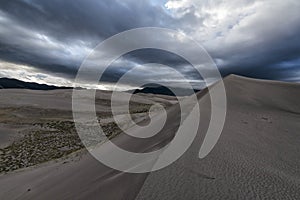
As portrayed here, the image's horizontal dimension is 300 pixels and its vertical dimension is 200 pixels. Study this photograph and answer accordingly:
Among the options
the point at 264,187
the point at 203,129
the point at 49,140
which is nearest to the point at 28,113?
the point at 49,140

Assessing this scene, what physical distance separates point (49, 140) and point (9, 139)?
3.64 metres

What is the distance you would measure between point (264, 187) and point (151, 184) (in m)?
1.20

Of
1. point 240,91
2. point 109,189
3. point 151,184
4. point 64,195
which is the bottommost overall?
point 64,195

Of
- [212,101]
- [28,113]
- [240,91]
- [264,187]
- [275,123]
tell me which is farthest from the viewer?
[28,113]

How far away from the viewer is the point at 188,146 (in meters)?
4.06

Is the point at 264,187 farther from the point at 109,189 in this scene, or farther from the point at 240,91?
the point at 240,91

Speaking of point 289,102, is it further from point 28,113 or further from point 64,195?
point 28,113

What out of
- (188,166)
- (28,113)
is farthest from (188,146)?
(28,113)

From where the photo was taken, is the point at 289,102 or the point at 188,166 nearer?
the point at 188,166

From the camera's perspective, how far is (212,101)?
321 inches

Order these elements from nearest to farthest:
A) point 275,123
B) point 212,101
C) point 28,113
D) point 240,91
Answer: point 275,123
point 212,101
point 240,91
point 28,113

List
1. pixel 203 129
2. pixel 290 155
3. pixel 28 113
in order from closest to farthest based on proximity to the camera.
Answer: pixel 290 155, pixel 203 129, pixel 28 113

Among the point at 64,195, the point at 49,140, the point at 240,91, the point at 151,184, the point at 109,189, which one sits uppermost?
the point at 240,91

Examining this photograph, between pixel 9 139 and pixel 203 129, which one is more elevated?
pixel 203 129
